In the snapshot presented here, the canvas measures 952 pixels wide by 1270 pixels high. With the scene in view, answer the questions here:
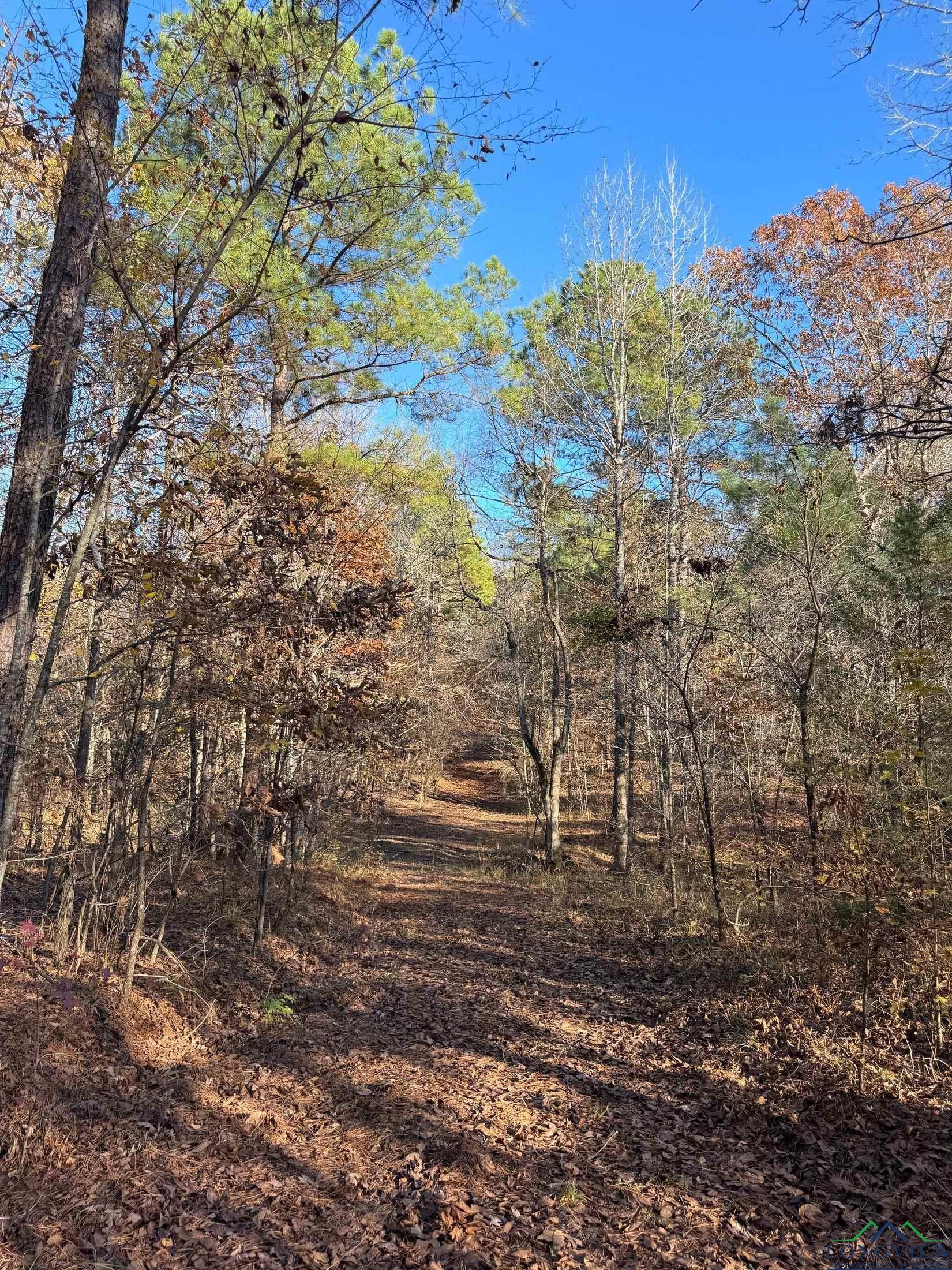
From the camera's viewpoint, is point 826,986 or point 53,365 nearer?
point 53,365

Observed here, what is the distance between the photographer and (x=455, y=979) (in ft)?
21.2

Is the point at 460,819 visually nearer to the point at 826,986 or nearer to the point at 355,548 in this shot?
the point at 355,548

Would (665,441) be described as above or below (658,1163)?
above

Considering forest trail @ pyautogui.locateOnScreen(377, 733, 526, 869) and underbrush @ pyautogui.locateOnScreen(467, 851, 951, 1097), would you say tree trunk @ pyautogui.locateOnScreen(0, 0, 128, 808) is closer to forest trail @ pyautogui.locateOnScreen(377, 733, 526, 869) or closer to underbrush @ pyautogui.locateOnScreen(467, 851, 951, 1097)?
underbrush @ pyautogui.locateOnScreen(467, 851, 951, 1097)

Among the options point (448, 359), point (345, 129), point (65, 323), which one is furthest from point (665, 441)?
point (65, 323)

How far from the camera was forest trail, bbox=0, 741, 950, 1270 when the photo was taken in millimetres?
3021

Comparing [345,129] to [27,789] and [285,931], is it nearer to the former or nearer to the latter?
[27,789]

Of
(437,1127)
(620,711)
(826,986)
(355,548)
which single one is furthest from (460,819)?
(437,1127)

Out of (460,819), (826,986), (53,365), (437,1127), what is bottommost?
(460,819)

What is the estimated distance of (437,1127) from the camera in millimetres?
3939

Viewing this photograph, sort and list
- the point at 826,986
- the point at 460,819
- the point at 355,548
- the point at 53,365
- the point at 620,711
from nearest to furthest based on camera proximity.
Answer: the point at 53,365 → the point at 826,986 → the point at 355,548 → the point at 620,711 → the point at 460,819

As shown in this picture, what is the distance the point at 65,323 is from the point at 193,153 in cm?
299

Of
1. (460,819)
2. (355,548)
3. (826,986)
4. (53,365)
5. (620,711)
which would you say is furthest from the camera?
(460,819)

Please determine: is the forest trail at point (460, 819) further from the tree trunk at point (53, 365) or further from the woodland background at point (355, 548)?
the tree trunk at point (53, 365)
